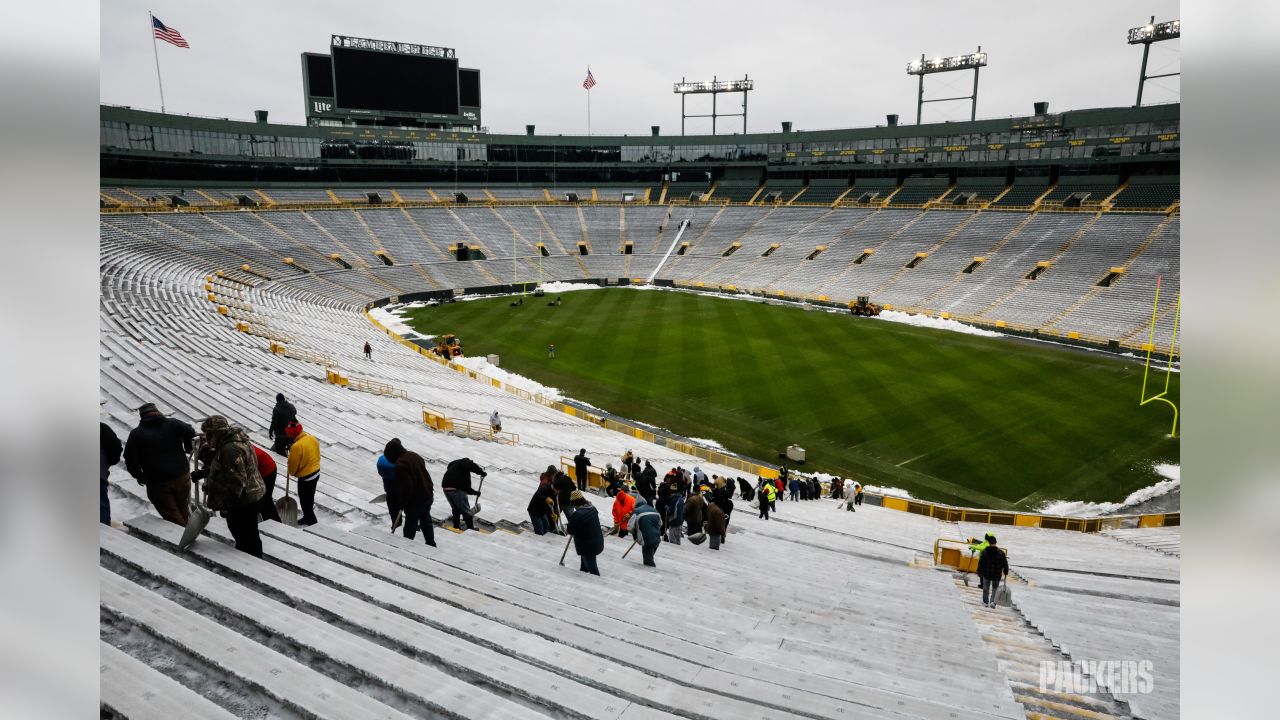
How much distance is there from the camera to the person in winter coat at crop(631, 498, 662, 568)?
10.1 m

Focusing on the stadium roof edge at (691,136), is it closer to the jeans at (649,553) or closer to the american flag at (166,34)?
A: the american flag at (166,34)

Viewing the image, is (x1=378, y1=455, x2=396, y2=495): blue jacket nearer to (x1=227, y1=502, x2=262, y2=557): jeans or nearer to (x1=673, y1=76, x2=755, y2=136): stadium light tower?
(x1=227, y1=502, x2=262, y2=557): jeans

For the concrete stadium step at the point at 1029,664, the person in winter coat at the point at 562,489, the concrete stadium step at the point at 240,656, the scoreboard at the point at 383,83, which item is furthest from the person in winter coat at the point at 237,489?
the scoreboard at the point at 383,83

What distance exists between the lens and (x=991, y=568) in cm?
1095

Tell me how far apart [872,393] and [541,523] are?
2302 centimetres

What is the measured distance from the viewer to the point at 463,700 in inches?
186

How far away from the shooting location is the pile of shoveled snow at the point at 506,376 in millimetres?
31317

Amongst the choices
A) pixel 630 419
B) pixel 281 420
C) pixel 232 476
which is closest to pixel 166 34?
pixel 630 419

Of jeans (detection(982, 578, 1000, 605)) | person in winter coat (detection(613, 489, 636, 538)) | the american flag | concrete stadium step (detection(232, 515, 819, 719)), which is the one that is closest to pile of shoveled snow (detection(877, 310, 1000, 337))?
jeans (detection(982, 578, 1000, 605))

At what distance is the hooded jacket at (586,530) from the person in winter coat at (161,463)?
166 inches

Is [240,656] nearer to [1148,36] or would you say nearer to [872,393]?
[872,393]

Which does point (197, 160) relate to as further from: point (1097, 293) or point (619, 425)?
point (1097, 293)

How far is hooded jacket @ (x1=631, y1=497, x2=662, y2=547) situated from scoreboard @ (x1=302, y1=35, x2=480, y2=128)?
69.6m
